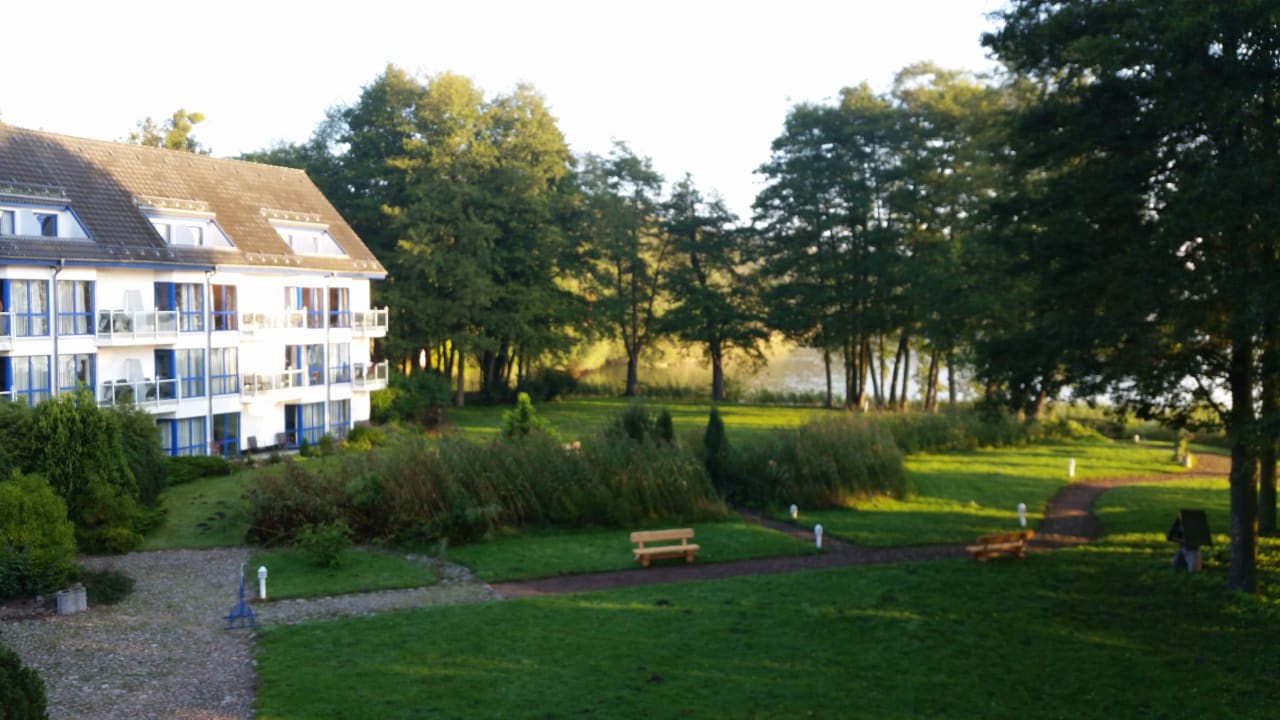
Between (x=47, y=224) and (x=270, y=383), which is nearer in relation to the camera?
(x=47, y=224)

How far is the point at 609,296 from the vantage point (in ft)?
176

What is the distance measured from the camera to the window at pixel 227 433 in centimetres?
3400

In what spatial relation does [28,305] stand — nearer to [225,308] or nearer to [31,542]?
[225,308]

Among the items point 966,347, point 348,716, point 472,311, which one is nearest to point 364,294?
point 472,311

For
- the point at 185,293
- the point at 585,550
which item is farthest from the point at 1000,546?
the point at 185,293

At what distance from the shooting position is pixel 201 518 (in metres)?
22.8

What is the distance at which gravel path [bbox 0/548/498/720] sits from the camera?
1113 centimetres

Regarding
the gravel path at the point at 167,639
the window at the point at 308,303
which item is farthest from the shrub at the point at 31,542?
the window at the point at 308,303

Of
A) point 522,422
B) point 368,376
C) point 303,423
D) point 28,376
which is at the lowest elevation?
point 303,423

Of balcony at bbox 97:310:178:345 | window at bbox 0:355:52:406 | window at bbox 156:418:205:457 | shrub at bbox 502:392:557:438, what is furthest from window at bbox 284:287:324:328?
shrub at bbox 502:392:557:438

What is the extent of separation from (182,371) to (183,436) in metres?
2.18

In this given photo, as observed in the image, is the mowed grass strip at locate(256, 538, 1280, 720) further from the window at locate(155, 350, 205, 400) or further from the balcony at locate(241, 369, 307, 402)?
the balcony at locate(241, 369, 307, 402)

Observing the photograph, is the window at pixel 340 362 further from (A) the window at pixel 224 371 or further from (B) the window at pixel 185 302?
(B) the window at pixel 185 302

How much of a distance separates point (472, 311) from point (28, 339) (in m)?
21.9
